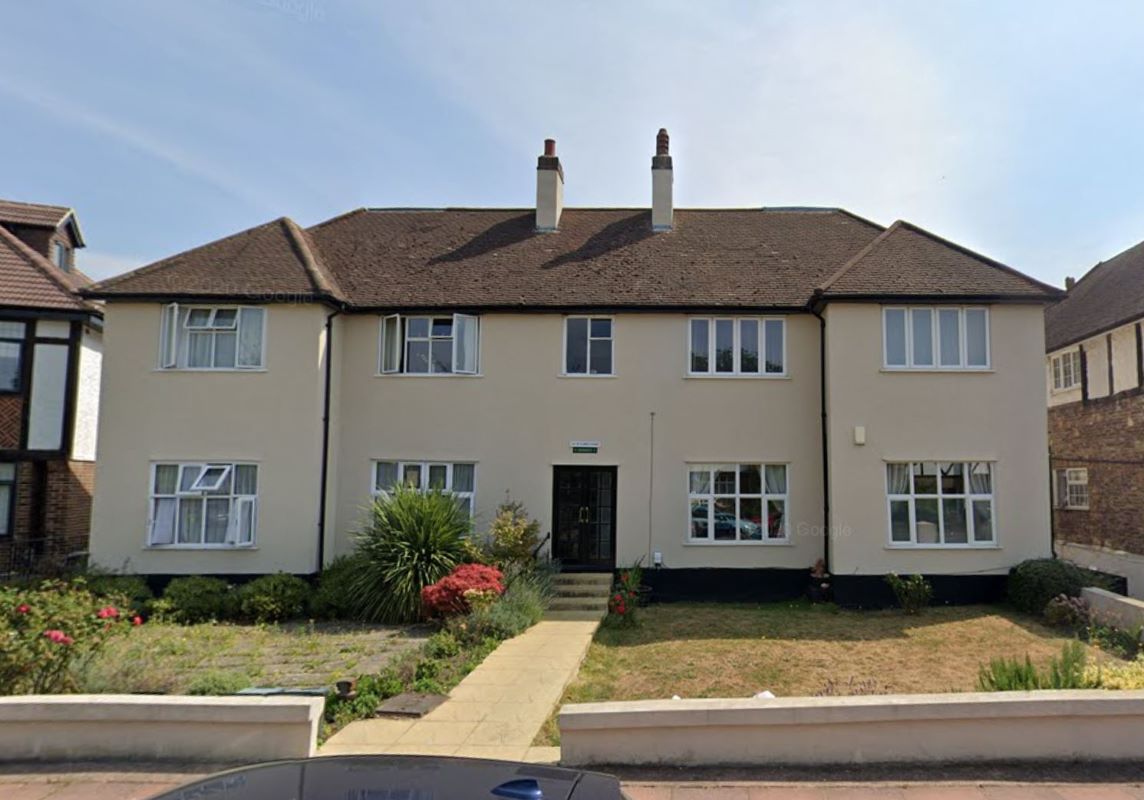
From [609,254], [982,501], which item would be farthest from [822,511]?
[609,254]

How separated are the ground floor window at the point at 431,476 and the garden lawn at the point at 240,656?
3371 mm

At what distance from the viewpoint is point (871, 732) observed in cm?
555

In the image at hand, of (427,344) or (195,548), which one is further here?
(427,344)

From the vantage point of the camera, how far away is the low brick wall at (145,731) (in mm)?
5805

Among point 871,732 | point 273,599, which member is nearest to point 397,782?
point 871,732

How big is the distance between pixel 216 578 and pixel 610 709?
10684 mm

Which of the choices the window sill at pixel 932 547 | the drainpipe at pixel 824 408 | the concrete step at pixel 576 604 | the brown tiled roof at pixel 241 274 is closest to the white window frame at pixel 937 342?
the drainpipe at pixel 824 408

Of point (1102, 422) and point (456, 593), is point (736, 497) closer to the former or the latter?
point (456, 593)

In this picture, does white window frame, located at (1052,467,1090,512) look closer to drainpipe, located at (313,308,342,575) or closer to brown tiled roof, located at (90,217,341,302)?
drainpipe, located at (313,308,342,575)

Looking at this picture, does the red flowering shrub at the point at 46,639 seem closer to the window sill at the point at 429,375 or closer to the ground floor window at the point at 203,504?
the ground floor window at the point at 203,504

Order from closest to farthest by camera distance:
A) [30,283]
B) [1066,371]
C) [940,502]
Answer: [940,502]
[30,283]
[1066,371]

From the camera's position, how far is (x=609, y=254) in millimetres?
16594

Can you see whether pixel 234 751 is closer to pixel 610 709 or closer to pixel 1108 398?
pixel 610 709

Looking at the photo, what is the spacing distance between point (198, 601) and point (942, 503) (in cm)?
1314
